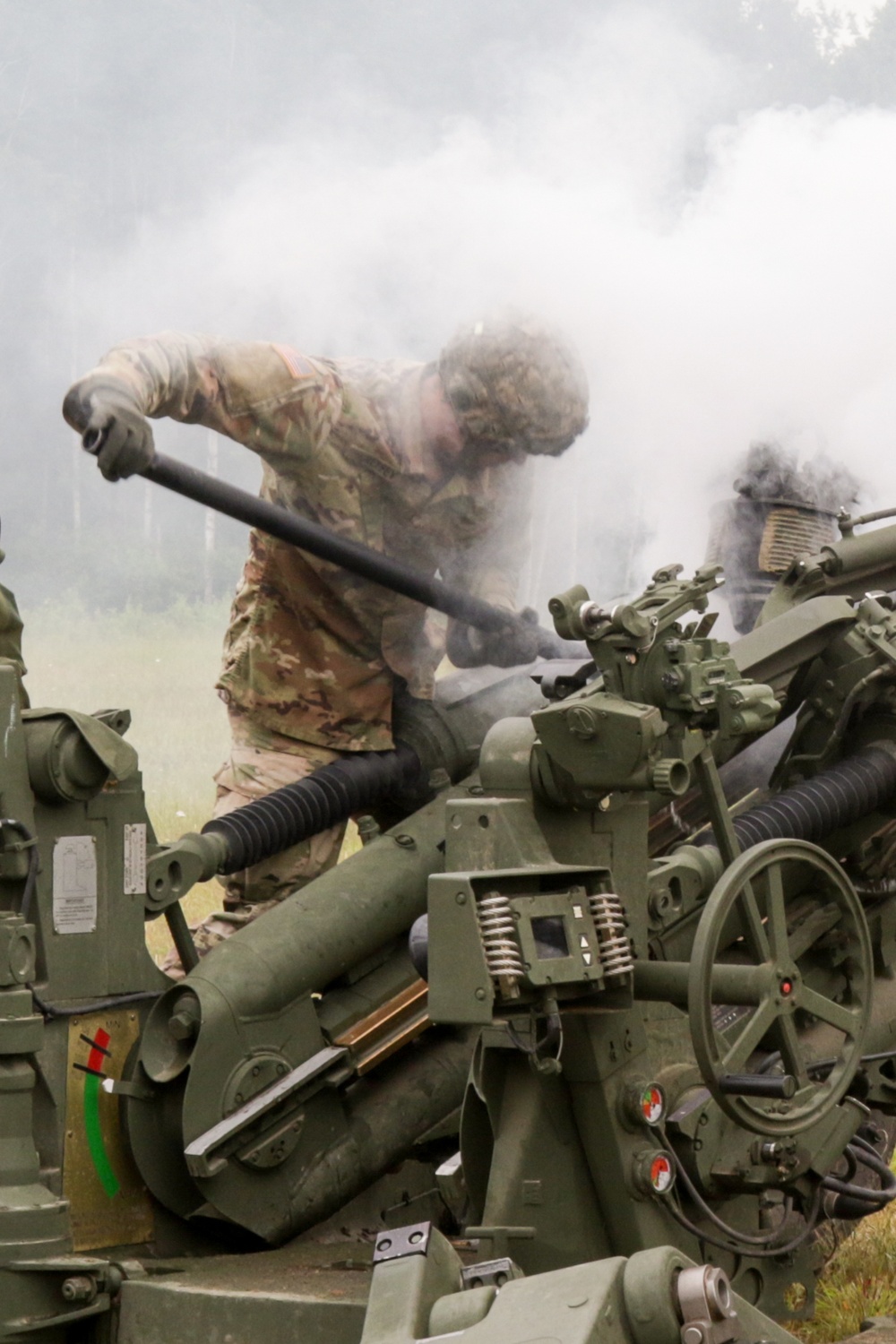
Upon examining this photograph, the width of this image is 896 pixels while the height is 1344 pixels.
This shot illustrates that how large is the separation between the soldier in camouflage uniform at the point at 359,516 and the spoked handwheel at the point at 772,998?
1588 millimetres

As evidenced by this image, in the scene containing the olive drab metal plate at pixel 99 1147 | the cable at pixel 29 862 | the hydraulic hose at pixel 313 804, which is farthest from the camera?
the hydraulic hose at pixel 313 804

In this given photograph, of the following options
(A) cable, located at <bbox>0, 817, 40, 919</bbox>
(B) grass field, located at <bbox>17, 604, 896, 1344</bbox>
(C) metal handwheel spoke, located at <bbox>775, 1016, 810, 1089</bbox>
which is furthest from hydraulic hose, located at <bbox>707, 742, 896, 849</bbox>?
(A) cable, located at <bbox>0, 817, 40, 919</bbox>

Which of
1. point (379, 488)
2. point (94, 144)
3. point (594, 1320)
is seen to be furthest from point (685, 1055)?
point (94, 144)

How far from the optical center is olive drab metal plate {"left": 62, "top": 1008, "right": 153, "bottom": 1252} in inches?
193

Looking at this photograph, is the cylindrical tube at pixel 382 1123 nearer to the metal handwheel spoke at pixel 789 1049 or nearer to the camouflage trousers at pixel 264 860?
the camouflage trousers at pixel 264 860

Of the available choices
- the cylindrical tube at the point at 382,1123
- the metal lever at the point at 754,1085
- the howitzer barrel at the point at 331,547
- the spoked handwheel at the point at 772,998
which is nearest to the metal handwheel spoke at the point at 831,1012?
the spoked handwheel at the point at 772,998

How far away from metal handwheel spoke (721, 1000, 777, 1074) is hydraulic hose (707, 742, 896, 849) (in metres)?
0.78

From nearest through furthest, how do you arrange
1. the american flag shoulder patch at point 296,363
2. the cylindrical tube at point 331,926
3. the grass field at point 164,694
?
the cylindrical tube at point 331,926 < the american flag shoulder patch at point 296,363 < the grass field at point 164,694

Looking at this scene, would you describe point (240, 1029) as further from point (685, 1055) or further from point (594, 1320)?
point (594, 1320)

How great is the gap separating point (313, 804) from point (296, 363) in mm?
1265

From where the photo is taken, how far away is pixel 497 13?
253 inches

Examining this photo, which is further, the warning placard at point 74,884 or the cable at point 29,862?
the warning placard at point 74,884

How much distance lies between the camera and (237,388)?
5715mm

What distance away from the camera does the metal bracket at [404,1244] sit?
3.90 meters
